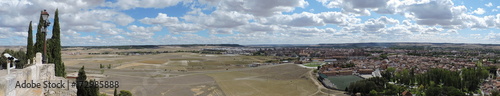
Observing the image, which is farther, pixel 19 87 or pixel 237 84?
pixel 237 84

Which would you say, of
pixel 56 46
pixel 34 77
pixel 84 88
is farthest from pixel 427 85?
pixel 56 46

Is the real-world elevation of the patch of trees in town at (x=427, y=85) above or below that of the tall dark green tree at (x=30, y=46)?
below

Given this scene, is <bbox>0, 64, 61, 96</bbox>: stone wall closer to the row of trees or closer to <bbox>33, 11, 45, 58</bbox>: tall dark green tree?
<bbox>33, 11, 45, 58</bbox>: tall dark green tree

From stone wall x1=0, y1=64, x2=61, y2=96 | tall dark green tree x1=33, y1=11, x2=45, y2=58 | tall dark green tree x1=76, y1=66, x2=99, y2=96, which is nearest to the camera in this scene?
stone wall x1=0, y1=64, x2=61, y2=96

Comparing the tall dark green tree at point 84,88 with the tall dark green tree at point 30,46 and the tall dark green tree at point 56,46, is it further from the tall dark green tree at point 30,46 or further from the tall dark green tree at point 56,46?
the tall dark green tree at point 30,46

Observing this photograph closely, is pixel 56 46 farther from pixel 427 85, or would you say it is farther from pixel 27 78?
pixel 427 85

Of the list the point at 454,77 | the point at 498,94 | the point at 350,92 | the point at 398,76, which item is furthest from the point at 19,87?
the point at 398,76

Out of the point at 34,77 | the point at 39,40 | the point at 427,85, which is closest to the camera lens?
the point at 34,77

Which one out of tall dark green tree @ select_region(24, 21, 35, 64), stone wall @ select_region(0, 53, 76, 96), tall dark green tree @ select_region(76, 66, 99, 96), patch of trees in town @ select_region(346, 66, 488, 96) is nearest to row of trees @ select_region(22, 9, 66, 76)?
tall dark green tree @ select_region(24, 21, 35, 64)

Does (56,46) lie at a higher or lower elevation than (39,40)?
lower

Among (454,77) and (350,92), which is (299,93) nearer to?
(350,92)

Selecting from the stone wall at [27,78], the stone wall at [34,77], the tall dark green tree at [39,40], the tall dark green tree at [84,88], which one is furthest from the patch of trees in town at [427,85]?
the tall dark green tree at [39,40]
